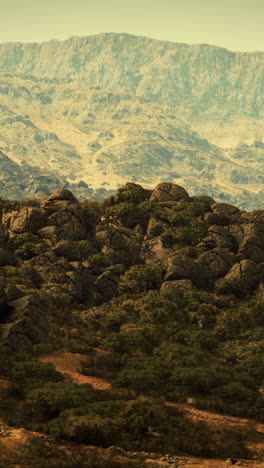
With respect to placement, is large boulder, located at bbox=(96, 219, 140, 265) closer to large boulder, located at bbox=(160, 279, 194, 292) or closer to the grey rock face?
large boulder, located at bbox=(160, 279, 194, 292)

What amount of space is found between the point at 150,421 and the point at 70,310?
980 inches

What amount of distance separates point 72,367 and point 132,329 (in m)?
8.05

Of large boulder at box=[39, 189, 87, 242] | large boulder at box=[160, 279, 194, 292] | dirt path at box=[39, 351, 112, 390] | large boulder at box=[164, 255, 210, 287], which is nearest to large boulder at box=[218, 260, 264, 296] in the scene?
large boulder at box=[164, 255, 210, 287]

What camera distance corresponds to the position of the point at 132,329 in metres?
45.8

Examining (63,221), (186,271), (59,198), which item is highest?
(59,198)

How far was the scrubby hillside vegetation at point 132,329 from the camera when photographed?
27359 mm

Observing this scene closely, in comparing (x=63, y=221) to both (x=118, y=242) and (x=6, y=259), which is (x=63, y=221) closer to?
(x=118, y=242)

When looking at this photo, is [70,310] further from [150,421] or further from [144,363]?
[150,421]

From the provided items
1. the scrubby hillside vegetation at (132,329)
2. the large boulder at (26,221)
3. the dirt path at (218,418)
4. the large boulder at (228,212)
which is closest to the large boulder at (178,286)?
the scrubby hillside vegetation at (132,329)

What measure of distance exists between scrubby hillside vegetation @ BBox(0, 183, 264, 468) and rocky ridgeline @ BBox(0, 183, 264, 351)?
153mm

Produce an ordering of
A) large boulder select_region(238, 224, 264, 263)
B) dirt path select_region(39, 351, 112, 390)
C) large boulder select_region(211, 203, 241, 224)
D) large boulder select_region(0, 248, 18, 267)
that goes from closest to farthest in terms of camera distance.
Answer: dirt path select_region(39, 351, 112, 390), large boulder select_region(0, 248, 18, 267), large boulder select_region(238, 224, 264, 263), large boulder select_region(211, 203, 241, 224)

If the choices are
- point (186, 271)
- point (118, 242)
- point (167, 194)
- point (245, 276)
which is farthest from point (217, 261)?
point (167, 194)

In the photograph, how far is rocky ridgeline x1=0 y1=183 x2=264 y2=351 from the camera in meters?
54.8

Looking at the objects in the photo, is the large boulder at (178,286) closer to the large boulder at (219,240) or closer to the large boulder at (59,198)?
the large boulder at (219,240)
